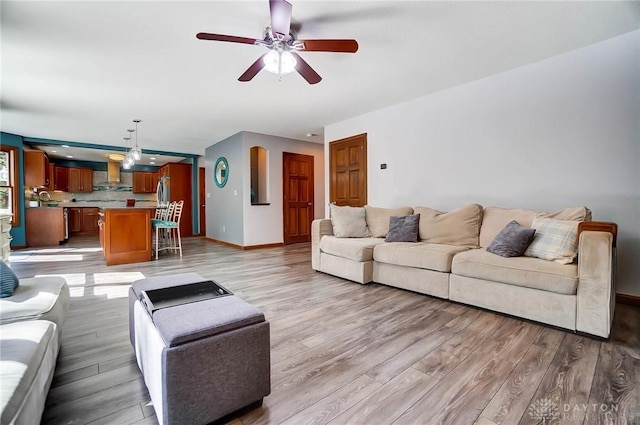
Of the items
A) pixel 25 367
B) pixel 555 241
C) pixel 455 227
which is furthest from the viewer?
pixel 455 227

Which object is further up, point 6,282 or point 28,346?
point 6,282

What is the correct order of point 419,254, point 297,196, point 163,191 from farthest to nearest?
point 163,191 < point 297,196 < point 419,254

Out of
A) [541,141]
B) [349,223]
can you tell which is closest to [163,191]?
[349,223]

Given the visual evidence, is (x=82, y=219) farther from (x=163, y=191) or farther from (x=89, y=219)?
(x=163, y=191)

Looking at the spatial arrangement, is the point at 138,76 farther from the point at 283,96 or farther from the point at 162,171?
the point at 162,171

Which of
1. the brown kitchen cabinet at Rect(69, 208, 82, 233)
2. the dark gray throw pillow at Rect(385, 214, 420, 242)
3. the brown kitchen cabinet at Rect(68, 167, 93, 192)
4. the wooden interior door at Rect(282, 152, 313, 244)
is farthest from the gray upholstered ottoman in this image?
the brown kitchen cabinet at Rect(68, 167, 93, 192)

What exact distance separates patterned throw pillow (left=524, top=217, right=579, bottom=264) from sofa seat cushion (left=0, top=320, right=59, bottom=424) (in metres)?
3.17

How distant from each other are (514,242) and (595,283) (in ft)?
2.02

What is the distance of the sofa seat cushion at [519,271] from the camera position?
2135 millimetres

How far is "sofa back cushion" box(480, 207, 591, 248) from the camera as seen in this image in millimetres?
2699

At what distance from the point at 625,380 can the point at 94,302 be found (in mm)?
4030

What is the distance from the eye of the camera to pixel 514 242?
8.34 feet

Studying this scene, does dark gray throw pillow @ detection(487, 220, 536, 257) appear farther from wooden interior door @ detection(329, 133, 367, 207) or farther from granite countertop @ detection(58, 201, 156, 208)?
granite countertop @ detection(58, 201, 156, 208)

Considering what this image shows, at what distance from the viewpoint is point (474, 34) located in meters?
2.51
